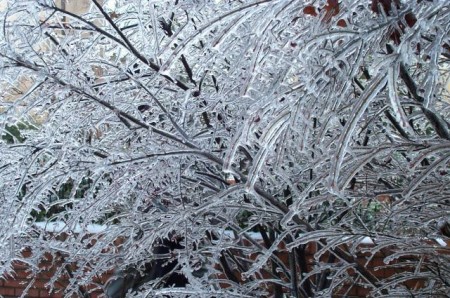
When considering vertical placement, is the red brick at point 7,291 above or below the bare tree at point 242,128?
below

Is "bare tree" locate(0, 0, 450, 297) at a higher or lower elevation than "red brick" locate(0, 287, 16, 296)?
higher

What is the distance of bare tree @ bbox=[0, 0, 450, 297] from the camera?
1.58m

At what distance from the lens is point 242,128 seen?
158 centimetres

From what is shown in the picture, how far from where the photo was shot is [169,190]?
2758mm

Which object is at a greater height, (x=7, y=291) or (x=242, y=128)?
(x=242, y=128)

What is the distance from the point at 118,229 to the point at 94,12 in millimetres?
1022

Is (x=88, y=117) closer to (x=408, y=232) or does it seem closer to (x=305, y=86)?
(x=305, y=86)

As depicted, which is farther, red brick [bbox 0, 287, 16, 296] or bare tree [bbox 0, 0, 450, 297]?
red brick [bbox 0, 287, 16, 296]

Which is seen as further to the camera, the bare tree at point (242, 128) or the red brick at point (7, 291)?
the red brick at point (7, 291)

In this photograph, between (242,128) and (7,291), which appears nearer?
(242,128)

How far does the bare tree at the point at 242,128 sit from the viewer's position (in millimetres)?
1581

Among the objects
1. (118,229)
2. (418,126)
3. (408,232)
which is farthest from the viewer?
(418,126)

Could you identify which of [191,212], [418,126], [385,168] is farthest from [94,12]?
[418,126]

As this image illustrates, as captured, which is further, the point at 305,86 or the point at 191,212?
the point at 191,212
